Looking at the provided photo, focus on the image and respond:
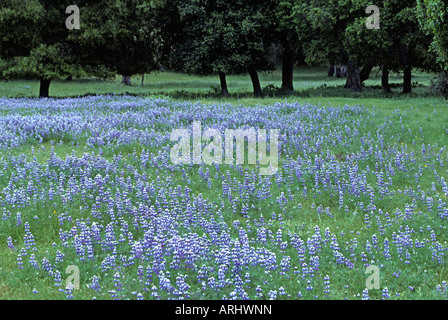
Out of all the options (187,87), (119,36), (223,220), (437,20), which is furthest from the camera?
(187,87)

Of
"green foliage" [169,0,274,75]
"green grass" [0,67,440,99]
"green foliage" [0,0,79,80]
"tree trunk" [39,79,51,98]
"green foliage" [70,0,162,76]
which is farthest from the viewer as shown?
"tree trunk" [39,79,51,98]

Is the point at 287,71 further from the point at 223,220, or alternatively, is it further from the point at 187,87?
the point at 223,220

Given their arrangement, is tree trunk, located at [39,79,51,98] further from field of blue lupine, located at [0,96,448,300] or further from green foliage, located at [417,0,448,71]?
green foliage, located at [417,0,448,71]

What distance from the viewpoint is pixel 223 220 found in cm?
823

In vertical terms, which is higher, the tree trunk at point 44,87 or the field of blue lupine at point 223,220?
the tree trunk at point 44,87

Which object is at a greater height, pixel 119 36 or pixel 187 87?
pixel 119 36

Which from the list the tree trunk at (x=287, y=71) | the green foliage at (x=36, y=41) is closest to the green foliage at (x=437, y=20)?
the tree trunk at (x=287, y=71)

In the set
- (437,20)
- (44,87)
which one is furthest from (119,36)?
(437,20)

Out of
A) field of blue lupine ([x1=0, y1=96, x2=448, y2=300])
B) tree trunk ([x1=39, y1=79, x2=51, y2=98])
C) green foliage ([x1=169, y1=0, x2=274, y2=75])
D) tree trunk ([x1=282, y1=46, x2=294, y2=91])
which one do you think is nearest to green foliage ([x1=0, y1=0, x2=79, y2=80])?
tree trunk ([x1=39, y1=79, x2=51, y2=98])

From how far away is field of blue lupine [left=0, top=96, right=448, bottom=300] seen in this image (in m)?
5.93

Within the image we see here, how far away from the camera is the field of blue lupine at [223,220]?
5.93 metres

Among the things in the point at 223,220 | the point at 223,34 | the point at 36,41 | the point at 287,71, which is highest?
the point at 223,34

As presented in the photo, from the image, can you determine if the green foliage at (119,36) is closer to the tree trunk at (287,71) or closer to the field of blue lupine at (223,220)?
the tree trunk at (287,71)

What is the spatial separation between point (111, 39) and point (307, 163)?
24978mm
